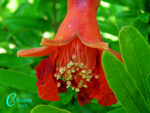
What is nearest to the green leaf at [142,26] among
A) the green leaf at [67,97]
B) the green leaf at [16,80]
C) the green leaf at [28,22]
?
the green leaf at [67,97]

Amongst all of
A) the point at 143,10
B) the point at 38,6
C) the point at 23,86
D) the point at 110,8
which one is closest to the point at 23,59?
the point at 23,86

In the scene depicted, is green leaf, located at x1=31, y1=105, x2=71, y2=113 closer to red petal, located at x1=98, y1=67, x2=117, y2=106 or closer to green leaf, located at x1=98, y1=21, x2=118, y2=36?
red petal, located at x1=98, y1=67, x2=117, y2=106

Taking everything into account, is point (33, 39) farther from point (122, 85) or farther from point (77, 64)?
point (122, 85)

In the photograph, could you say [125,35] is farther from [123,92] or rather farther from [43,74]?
[43,74]

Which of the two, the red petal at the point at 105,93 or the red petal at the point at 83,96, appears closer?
the red petal at the point at 105,93

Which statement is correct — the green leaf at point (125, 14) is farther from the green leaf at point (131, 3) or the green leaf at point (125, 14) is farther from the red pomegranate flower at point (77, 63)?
the red pomegranate flower at point (77, 63)

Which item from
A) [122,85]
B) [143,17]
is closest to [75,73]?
[122,85]
